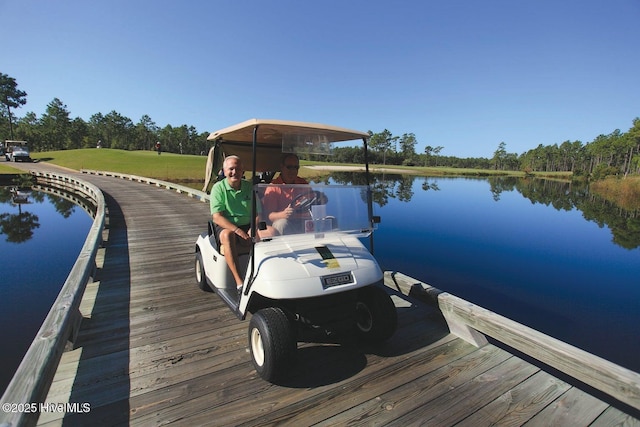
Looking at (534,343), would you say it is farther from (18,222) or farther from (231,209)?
(18,222)

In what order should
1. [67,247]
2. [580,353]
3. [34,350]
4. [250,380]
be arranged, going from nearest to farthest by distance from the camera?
[34,350], [580,353], [250,380], [67,247]

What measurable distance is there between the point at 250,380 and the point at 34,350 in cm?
163

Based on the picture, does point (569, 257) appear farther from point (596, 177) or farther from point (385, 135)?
point (385, 135)

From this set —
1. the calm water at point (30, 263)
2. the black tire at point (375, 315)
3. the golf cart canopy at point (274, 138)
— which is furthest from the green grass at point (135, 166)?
the black tire at point (375, 315)

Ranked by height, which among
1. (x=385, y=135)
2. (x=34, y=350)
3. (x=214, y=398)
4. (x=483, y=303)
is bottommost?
(x=483, y=303)

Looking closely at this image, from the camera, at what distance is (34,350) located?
226cm

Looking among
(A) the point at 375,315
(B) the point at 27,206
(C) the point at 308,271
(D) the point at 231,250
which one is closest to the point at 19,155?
(B) the point at 27,206

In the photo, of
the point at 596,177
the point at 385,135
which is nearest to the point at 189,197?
the point at 596,177

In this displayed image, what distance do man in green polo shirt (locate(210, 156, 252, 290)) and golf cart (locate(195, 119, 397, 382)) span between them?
0.76ft

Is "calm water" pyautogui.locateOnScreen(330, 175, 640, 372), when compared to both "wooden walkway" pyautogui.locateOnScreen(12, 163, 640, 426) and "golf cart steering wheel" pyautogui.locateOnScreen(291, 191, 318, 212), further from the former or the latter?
"golf cart steering wheel" pyautogui.locateOnScreen(291, 191, 318, 212)

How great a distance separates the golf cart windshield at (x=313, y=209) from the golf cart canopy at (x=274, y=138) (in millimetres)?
551

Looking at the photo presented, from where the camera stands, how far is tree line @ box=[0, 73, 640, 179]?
57750 mm

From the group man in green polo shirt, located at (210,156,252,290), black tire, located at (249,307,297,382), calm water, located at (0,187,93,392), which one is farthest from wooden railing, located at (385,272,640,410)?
calm water, located at (0,187,93,392)

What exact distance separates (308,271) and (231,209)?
1583mm
